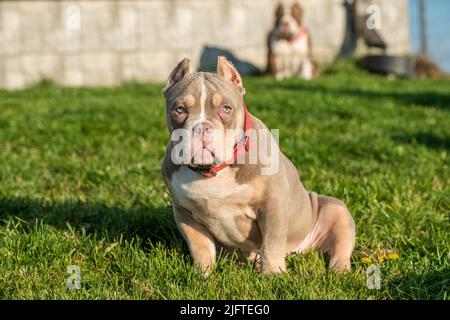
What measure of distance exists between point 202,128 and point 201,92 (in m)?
0.18

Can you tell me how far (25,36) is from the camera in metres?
12.3

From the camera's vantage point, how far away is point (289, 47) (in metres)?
11.8

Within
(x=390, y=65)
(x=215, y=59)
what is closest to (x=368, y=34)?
(x=390, y=65)

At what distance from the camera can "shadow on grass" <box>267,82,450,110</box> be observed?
332 inches

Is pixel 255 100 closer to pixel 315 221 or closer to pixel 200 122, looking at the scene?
pixel 315 221

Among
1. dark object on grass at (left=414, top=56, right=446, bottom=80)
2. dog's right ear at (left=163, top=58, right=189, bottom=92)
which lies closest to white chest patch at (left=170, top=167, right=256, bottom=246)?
dog's right ear at (left=163, top=58, right=189, bottom=92)

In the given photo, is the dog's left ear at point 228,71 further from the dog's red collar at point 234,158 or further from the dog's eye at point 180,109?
the dog's eye at point 180,109

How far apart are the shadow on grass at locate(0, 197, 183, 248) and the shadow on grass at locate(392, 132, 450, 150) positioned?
10.0 feet

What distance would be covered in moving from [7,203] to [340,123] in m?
3.81

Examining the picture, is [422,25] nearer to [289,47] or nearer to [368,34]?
[368,34]

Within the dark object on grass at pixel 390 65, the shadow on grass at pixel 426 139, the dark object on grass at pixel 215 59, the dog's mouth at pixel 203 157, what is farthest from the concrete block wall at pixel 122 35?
the dog's mouth at pixel 203 157
